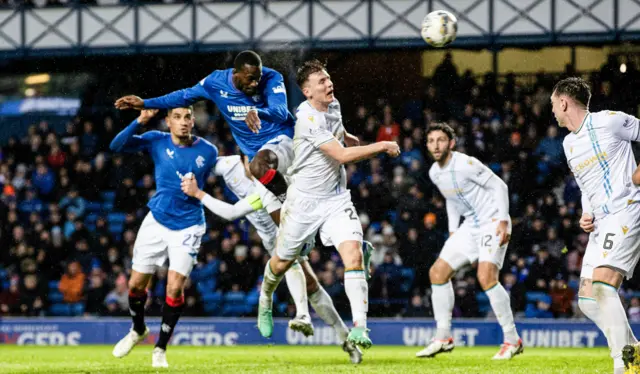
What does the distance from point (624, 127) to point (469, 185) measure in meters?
4.00

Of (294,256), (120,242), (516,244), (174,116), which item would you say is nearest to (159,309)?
(120,242)

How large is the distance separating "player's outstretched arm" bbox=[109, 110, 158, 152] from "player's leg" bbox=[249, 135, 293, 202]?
53.9 inches

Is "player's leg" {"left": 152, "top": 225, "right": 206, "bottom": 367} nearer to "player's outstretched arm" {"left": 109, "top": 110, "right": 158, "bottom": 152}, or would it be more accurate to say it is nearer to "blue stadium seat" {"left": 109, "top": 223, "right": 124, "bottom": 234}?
"player's outstretched arm" {"left": 109, "top": 110, "right": 158, "bottom": 152}

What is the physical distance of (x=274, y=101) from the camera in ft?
33.8

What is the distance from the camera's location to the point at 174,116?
437 inches

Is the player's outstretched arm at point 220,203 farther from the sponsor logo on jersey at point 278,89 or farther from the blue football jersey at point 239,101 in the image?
the sponsor logo on jersey at point 278,89

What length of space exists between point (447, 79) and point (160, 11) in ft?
20.1

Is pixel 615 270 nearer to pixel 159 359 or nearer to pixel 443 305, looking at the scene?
pixel 443 305

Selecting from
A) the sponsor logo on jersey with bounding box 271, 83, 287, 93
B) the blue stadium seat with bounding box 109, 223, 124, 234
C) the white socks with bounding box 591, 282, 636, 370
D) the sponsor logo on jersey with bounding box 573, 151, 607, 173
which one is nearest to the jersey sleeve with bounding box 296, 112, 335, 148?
the sponsor logo on jersey with bounding box 271, 83, 287, 93

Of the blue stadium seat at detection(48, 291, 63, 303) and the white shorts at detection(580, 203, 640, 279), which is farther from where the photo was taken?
the blue stadium seat at detection(48, 291, 63, 303)

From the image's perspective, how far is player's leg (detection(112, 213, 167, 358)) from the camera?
444 inches

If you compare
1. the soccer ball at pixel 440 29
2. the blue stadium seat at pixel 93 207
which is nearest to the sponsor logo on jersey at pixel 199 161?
the soccer ball at pixel 440 29

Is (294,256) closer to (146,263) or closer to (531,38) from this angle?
(146,263)

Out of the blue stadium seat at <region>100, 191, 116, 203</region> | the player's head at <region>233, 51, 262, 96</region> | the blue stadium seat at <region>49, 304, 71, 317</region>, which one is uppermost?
the player's head at <region>233, 51, 262, 96</region>
